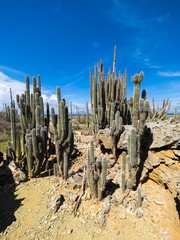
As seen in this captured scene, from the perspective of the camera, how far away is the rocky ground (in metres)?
3.17

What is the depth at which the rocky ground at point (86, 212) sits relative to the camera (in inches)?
125

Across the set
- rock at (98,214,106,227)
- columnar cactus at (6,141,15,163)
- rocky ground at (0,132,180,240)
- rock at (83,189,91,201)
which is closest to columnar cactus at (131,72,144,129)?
rocky ground at (0,132,180,240)

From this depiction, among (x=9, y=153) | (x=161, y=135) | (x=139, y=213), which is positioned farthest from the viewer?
(x=9, y=153)

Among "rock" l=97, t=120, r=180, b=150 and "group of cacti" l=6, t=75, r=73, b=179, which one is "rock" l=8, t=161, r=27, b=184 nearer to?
"group of cacti" l=6, t=75, r=73, b=179

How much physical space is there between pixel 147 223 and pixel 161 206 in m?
0.77

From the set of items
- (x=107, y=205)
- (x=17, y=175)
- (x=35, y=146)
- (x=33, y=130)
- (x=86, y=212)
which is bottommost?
(x=86, y=212)

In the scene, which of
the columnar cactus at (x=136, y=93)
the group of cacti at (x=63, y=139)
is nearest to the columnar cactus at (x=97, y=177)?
the group of cacti at (x=63, y=139)

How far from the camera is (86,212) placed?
369cm

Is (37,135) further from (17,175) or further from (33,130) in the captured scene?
(17,175)

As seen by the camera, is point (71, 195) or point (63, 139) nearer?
point (71, 195)

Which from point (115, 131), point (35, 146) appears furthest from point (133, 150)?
point (35, 146)

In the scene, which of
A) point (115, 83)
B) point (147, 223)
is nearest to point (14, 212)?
point (147, 223)

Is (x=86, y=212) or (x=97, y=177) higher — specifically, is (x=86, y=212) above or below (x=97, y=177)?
below

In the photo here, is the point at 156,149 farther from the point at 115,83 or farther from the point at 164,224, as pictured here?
the point at 115,83
